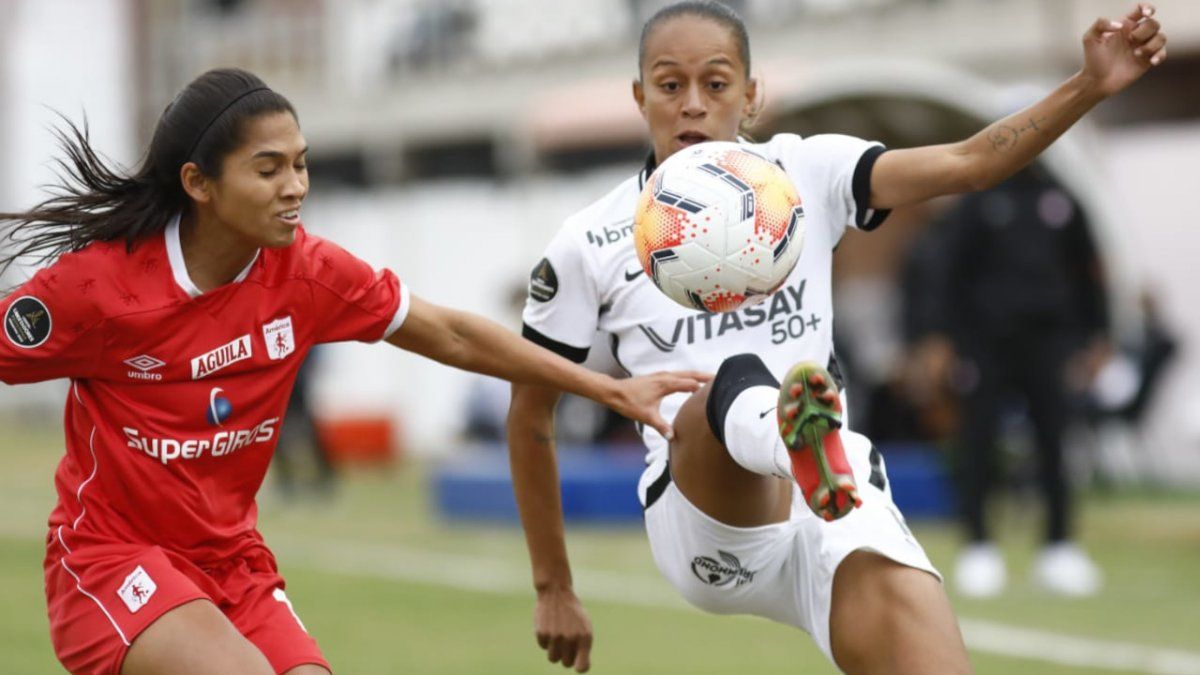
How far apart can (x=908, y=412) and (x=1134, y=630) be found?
6.38m

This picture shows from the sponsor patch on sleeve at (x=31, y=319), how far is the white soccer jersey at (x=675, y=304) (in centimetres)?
137

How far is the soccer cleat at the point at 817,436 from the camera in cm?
439

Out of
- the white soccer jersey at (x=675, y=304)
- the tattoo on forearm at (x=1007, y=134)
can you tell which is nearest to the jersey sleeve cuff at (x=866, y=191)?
the white soccer jersey at (x=675, y=304)

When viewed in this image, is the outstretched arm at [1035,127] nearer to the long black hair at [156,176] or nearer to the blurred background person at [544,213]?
the blurred background person at [544,213]

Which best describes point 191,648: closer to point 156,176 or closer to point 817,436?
point 156,176

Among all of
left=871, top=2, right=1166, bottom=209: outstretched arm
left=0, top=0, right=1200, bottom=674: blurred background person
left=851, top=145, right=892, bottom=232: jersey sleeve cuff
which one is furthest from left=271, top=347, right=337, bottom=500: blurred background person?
left=871, top=2, right=1166, bottom=209: outstretched arm

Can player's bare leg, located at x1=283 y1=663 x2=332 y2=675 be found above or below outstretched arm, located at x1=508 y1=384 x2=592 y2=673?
below

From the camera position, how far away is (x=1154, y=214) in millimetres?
16641

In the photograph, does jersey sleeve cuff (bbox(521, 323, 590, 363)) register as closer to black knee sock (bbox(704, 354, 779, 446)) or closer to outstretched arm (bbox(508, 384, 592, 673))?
outstretched arm (bbox(508, 384, 592, 673))

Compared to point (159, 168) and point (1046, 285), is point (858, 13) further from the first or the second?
point (159, 168)

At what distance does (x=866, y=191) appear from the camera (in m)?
5.07

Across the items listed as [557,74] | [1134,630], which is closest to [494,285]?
[557,74]

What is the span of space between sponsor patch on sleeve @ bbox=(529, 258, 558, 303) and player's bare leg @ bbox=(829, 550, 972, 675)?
1.15 meters

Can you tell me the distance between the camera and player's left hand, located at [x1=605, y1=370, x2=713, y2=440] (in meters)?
5.05
